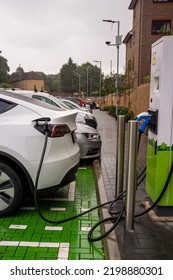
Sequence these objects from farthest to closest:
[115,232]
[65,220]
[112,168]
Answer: [112,168] → [65,220] → [115,232]

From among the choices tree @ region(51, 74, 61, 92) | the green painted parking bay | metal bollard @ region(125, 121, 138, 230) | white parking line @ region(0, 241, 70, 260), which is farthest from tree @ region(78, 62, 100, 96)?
white parking line @ region(0, 241, 70, 260)

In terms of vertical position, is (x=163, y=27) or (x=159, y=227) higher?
(x=163, y=27)

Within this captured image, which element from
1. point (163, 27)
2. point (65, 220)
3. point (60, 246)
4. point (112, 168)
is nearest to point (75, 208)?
point (65, 220)

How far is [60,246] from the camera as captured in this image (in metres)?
3.71

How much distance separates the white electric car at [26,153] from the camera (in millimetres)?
4375

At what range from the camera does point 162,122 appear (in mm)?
4207

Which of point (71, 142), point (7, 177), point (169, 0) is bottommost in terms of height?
point (7, 177)

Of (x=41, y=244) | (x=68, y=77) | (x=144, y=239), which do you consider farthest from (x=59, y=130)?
(x=68, y=77)

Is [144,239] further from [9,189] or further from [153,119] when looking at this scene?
[9,189]

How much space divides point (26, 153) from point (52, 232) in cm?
105

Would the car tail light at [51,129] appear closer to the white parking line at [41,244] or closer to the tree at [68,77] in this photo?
the white parking line at [41,244]

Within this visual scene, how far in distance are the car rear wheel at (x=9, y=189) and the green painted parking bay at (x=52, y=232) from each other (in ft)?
0.60

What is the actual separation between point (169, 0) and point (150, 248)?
2618 centimetres
